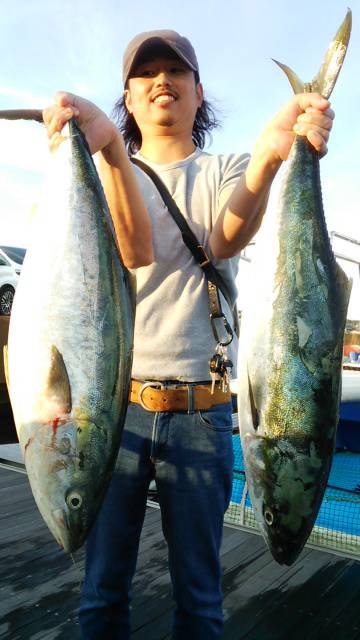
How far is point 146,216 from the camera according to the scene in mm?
1714

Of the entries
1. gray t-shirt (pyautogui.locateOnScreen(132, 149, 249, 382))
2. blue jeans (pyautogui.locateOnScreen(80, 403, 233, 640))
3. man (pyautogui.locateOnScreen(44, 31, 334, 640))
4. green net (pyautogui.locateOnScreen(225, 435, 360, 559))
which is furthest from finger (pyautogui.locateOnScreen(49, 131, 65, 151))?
green net (pyautogui.locateOnScreen(225, 435, 360, 559))

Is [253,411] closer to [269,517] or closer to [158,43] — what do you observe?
[269,517]

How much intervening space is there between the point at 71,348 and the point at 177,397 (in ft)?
1.69

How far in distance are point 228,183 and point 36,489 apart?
1181 mm

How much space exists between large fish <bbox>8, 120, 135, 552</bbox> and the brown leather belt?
1.03 ft

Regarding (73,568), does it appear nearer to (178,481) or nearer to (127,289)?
(178,481)

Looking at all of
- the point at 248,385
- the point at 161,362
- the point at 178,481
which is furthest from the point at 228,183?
the point at 178,481

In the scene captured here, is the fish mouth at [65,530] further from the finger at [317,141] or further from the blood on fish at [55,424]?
the finger at [317,141]

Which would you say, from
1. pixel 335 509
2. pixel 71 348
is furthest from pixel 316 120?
pixel 335 509

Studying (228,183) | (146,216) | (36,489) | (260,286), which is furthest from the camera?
(228,183)

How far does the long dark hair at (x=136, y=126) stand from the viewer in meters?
2.20

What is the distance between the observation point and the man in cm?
174

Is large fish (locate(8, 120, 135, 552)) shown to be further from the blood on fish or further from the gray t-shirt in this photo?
the gray t-shirt

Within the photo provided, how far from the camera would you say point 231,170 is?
1.91 meters
